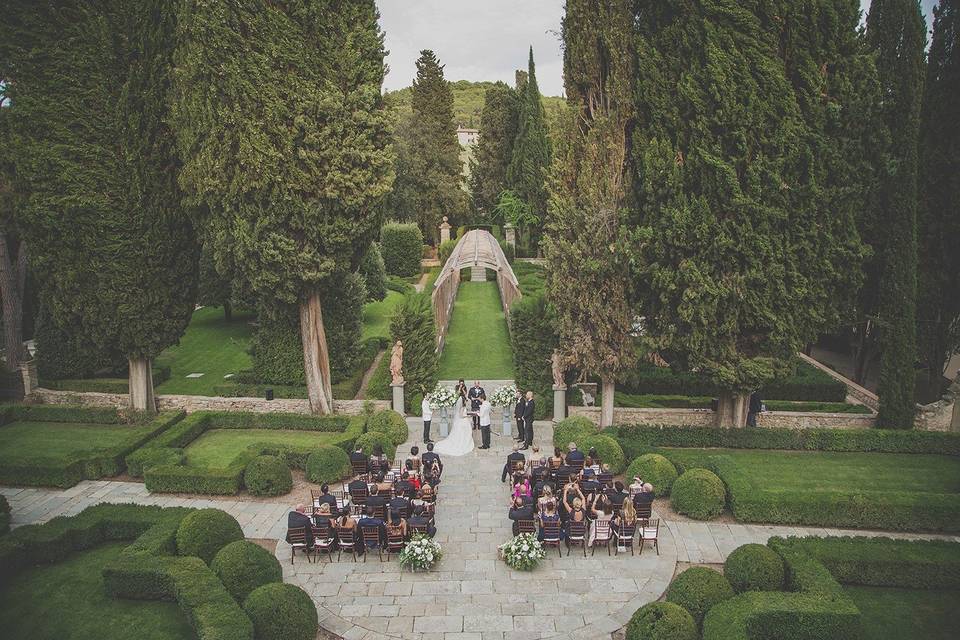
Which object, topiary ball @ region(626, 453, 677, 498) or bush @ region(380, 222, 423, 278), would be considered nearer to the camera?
topiary ball @ region(626, 453, 677, 498)

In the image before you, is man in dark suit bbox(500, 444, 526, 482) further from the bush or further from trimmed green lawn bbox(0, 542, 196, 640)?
the bush

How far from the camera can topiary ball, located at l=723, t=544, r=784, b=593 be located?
→ 11.6 meters

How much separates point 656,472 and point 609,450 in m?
1.55

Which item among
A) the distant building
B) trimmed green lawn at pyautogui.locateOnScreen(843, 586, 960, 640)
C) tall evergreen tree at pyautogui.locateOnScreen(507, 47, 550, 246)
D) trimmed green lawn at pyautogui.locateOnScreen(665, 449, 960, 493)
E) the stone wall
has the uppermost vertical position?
the distant building

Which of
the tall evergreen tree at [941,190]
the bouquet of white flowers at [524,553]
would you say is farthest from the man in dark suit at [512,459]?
the tall evergreen tree at [941,190]

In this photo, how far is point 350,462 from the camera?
17734mm

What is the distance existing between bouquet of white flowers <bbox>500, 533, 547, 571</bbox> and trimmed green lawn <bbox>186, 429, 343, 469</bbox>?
7.76 meters

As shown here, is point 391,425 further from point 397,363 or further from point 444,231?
point 444,231

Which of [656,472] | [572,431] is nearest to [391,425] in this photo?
[572,431]

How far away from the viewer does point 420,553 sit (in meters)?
12.9

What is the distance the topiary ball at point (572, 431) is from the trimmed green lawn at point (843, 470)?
7.88 feet

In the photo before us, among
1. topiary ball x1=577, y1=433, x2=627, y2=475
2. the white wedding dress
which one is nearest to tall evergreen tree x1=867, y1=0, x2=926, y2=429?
topiary ball x1=577, y1=433, x2=627, y2=475

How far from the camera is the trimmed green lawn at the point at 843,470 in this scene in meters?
16.9

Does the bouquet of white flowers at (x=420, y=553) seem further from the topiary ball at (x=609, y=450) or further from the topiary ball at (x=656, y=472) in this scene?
the topiary ball at (x=609, y=450)
